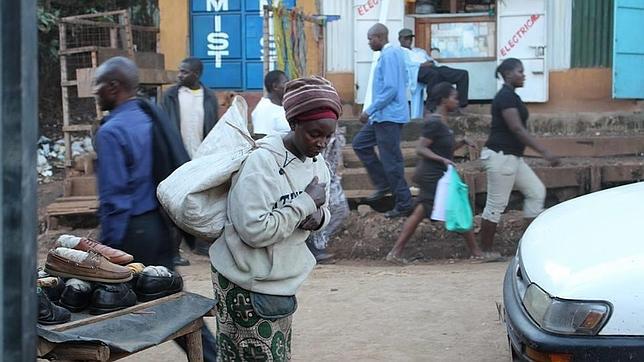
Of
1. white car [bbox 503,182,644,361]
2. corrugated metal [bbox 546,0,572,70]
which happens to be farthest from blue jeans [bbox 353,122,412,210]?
white car [bbox 503,182,644,361]

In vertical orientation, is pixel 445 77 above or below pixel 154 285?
above

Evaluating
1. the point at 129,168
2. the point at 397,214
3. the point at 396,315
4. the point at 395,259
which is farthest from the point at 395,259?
the point at 129,168

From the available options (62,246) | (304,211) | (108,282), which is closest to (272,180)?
(304,211)

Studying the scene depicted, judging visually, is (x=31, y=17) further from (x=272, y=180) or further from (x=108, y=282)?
(x=108, y=282)

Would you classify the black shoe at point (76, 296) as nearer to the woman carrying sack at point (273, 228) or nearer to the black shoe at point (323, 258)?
the woman carrying sack at point (273, 228)

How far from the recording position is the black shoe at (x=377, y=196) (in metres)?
9.17

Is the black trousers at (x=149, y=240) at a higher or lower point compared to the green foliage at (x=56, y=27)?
lower

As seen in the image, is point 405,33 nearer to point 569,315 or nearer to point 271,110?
point 271,110

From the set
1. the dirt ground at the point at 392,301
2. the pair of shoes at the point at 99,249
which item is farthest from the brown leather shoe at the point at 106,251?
the dirt ground at the point at 392,301

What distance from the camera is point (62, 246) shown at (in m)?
3.69

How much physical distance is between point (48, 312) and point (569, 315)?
1837 millimetres

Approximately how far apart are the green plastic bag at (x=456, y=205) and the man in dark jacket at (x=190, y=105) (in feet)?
6.68

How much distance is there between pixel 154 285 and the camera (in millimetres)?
3635

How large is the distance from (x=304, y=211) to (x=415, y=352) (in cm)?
237
